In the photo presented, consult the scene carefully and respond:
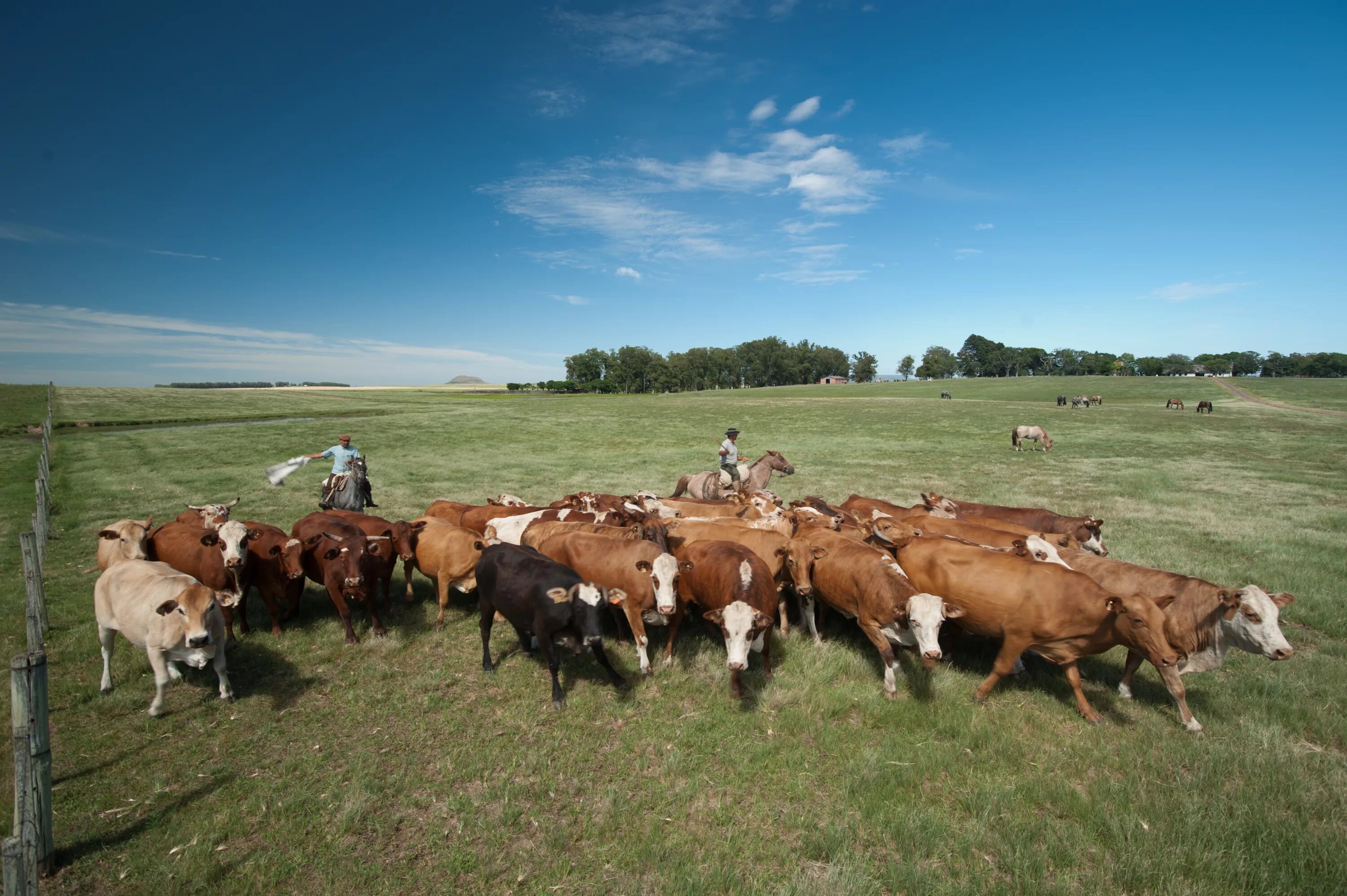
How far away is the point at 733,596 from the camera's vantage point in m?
7.25

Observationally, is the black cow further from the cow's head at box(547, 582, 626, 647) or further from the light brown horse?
the light brown horse

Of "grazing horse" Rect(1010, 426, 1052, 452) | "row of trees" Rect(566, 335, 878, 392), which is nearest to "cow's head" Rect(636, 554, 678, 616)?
"grazing horse" Rect(1010, 426, 1052, 452)

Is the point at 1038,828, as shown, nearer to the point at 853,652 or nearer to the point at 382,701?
the point at 853,652

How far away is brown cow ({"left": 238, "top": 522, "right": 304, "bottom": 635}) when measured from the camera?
28.2 feet

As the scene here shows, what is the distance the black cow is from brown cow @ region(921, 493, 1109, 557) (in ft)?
24.4

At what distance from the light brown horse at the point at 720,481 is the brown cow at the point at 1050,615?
9.52 metres

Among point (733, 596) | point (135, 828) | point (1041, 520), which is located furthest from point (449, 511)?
point (1041, 520)

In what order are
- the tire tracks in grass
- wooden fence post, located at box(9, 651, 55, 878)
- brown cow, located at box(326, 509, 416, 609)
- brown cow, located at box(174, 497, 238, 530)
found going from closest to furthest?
wooden fence post, located at box(9, 651, 55, 878), brown cow, located at box(326, 509, 416, 609), brown cow, located at box(174, 497, 238, 530), the tire tracks in grass

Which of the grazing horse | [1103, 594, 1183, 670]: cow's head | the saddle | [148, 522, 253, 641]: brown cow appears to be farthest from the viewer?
the grazing horse

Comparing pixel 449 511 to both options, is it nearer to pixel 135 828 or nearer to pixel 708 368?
pixel 135 828

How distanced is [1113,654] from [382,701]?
31.6 ft

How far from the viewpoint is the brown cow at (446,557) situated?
9.15m

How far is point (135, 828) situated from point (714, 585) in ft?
19.7

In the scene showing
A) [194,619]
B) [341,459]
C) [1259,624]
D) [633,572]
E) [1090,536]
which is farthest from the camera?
[341,459]
